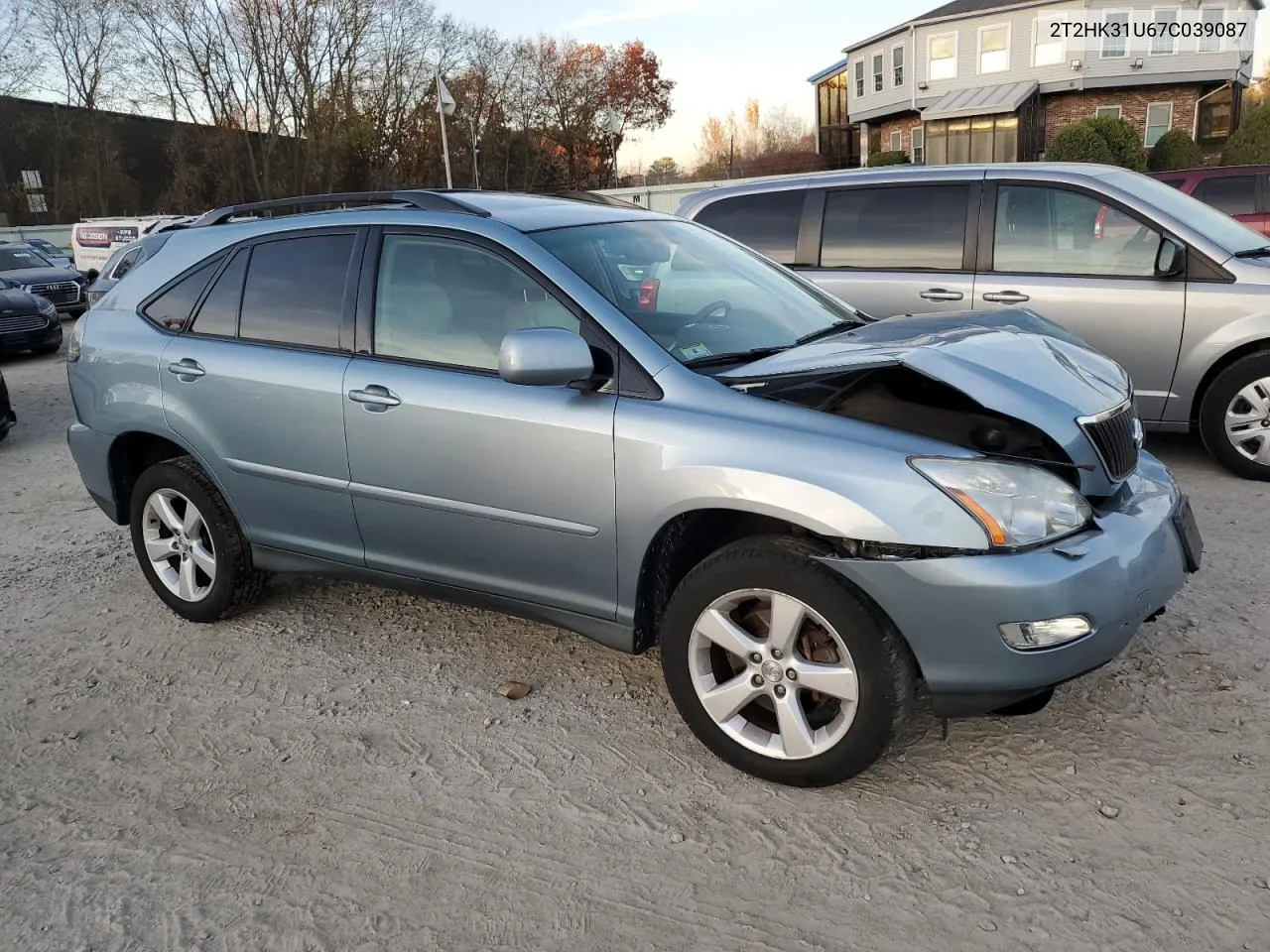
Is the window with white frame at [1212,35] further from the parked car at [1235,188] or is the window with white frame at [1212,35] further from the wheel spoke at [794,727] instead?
the wheel spoke at [794,727]

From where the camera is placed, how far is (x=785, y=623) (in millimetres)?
2812

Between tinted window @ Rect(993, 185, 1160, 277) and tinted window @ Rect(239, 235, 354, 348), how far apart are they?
13.7ft

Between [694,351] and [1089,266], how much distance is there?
3.80 meters

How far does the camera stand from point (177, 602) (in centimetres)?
438

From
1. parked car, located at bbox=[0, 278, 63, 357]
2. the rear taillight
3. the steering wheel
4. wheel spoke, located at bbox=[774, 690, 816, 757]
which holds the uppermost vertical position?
the rear taillight

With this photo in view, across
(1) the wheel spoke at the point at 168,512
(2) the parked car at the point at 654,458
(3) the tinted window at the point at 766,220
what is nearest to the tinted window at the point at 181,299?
(2) the parked car at the point at 654,458

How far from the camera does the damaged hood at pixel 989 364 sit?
9.34 ft

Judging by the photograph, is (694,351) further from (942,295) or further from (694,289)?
(942,295)

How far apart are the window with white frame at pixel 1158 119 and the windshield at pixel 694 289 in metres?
39.7

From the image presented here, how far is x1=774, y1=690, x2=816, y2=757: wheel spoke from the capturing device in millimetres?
2857

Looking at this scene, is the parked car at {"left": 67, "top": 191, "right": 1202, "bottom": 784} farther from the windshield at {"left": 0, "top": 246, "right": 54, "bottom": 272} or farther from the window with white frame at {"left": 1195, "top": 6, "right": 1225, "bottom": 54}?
the window with white frame at {"left": 1195, "top": 6, "right": 1225, "bottom": 54}

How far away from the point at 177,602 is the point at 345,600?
72 centimetres

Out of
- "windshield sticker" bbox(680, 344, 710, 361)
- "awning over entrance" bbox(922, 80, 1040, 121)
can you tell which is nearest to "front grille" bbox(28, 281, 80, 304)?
"windshield sticker" bbox(680, 344, 710, 361)

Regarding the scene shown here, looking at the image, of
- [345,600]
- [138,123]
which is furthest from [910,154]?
[345,600]
